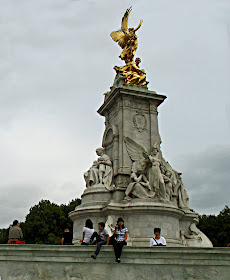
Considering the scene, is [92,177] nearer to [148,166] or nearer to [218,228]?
[148,166]

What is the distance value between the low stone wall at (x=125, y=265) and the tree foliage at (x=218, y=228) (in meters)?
35.8

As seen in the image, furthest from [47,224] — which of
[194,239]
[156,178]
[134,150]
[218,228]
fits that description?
[156,178]

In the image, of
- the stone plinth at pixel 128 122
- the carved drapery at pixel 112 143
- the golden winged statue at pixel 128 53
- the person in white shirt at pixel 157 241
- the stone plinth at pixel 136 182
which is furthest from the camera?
the golden winged statue at pixel 128 53

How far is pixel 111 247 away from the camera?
9.08 metres

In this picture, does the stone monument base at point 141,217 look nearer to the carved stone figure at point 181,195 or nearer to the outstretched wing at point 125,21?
the carved stone figure at point 181,195

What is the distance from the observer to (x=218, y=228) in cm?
4431

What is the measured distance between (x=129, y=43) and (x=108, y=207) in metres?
11.1

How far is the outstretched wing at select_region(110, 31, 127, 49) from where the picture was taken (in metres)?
22.7

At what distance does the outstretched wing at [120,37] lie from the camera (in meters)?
22.7

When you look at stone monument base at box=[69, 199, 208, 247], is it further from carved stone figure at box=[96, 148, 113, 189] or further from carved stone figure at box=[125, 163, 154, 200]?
carved stone figure at box=[96, 148, 113, 189]

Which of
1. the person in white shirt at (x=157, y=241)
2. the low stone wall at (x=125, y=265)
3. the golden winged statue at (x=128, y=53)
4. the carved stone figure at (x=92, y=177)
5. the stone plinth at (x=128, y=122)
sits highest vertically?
the golden winged statue at (x=128, y=53)

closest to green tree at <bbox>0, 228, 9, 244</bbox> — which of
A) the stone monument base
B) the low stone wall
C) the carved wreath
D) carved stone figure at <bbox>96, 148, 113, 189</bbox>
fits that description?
carved stone figure at <bbox>96, 148, 113, 189</bbox>

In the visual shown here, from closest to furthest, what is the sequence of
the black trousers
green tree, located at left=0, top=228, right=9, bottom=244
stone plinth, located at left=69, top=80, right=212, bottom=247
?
1. the black trousers
2. stone plinth, located at left=69, top=80, right=212, bottom=247
3. green tree, located at left=0, top=228, right=9, bottom=244

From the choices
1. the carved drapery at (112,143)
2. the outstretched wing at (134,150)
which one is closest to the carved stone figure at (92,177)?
the carved drapery at (112,143)
